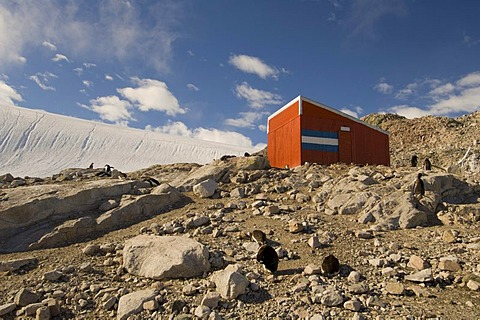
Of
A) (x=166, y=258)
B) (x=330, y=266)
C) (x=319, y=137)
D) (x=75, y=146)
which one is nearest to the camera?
(x=330, y=266)

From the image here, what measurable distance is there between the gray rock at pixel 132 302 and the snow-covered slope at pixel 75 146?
30.8 meters

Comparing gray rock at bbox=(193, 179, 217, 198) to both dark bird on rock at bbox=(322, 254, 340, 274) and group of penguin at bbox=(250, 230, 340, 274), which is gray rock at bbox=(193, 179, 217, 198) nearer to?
group of penguin at bbox=(250, 230, 340, 274)

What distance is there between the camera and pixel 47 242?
30.9 feet

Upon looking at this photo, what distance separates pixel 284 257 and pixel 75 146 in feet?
130

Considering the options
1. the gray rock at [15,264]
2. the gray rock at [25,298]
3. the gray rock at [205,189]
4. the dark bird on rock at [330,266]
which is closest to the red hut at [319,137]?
the gray rock at [205,189]

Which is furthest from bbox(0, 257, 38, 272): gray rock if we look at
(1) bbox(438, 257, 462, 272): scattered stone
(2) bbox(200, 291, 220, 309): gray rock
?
(1) bbox(438, 257, 462, 272): scattered stone

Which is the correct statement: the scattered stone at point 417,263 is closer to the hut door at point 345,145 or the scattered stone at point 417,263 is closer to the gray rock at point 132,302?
the gray rock at point 132,302

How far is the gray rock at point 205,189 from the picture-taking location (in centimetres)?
1353

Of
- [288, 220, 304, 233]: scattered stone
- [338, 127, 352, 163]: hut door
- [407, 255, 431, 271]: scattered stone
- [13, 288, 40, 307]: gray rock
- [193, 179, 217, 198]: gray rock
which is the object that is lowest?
[13, 288, 40, 307]: gray rock

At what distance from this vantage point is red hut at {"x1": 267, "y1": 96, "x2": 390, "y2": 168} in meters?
18.3

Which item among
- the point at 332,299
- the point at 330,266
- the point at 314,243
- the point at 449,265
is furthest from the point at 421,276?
the point at 314,243

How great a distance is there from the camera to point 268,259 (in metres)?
7.38

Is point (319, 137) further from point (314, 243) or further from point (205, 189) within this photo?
point (314, 243)

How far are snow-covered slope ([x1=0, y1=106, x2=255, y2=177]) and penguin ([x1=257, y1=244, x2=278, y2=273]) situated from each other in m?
31.5
